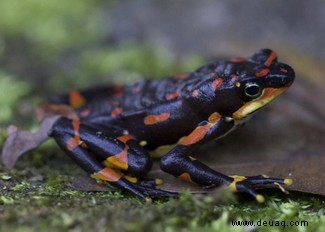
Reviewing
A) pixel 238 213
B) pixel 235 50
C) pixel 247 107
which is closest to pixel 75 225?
pixel 238 213

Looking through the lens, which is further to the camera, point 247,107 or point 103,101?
point 103,101

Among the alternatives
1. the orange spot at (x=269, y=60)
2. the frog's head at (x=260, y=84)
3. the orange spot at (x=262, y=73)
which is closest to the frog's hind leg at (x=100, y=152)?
the frog's head at (x=260, y=84)

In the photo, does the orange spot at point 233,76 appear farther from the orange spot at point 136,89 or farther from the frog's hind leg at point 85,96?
the frog's hind leg at point 85,96

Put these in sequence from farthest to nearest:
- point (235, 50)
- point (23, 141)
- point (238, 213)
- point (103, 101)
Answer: point (235, 50) → point (103, 101) → point (23, 141) → point (238, 213)

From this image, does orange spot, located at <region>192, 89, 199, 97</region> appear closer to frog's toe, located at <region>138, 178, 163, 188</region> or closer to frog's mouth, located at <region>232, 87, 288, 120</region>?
frog's mouth, located at <region>232, 87, 288, 120</region>

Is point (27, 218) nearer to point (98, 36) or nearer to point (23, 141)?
point (23, 141)

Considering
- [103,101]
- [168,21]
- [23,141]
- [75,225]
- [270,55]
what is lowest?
[75,225]
